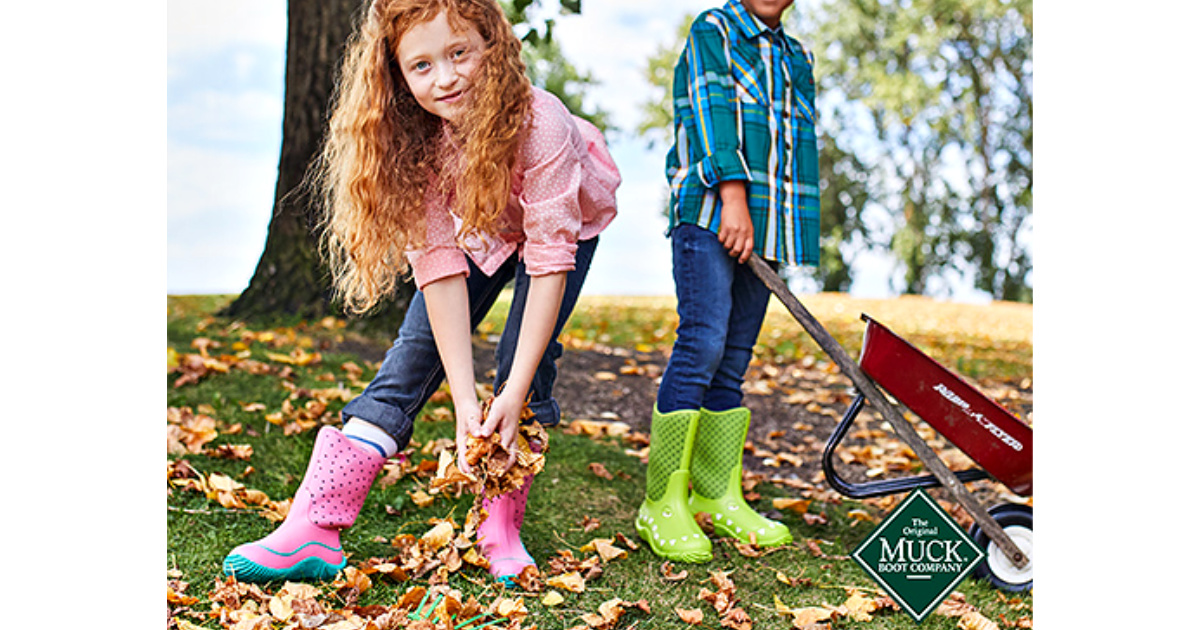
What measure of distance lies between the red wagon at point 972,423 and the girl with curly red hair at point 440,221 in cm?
80

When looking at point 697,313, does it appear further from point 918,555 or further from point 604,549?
point 918,555

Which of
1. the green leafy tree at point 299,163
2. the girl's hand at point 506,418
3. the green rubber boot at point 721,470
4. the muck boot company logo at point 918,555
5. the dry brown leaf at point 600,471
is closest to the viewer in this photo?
the girl's hand at point 506,418

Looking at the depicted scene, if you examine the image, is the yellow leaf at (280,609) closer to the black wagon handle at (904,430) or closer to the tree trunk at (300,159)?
the black wagon handle at (904,430)

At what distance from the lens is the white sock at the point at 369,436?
2033mm

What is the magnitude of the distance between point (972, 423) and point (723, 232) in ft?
2.60

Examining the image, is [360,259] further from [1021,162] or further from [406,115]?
[1021,162]

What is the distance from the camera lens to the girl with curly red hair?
1.92 meters

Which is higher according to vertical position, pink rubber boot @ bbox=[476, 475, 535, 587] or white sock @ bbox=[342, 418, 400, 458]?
white sock @ bbox=[342, 418, 400, 458]

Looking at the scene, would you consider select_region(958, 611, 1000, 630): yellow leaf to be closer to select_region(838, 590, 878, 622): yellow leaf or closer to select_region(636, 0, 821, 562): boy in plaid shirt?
select_region(838, 590, 878, 622): yellow leaf

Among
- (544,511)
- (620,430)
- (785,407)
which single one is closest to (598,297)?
(785,407)

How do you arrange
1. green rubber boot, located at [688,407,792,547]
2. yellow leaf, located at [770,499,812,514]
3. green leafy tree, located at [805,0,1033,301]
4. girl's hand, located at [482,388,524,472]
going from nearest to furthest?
1. girl's hand, located at [482,388,524,472]
2. green rubber boot, located at [688,407,792,547]
3. yellow leaf, located at [770,499,812,514]
4. green leafy tree, located at [805,0,1033,301]

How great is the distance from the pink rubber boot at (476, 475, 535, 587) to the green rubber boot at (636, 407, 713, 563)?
15.6 inches

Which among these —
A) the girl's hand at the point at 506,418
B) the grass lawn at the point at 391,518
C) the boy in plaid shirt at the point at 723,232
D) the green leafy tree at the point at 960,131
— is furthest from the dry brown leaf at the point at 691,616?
the green leafy tree at the point at 960,131

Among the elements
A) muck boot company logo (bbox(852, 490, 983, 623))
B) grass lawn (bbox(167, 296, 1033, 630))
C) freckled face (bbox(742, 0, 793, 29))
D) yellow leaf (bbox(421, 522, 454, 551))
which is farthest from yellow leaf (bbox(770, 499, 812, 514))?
freckled face (bbox(742, 0, 793, 29))
